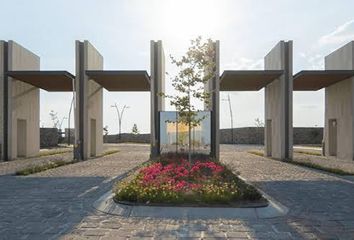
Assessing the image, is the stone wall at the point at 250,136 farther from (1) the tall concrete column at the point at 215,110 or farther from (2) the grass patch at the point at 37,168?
(2) the grass patch at the point at 37,168

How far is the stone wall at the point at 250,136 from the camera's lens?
180 feet

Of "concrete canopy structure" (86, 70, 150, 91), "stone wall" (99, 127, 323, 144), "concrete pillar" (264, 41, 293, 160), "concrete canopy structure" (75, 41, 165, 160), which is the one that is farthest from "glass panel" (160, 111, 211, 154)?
"stone wall" (99, 127, 323, 144)

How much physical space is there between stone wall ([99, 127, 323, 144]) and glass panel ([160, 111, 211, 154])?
33508 mm

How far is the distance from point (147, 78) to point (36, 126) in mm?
9000

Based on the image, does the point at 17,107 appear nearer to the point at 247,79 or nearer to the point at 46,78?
the point at 46,78

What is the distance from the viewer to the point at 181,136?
23.9 m

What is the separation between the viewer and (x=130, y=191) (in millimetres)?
9875

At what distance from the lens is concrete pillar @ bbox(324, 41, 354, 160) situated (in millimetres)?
24734

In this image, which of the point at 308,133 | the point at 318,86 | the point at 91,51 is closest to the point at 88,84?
the point at 91,51

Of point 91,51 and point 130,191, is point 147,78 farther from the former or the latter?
point 130,191

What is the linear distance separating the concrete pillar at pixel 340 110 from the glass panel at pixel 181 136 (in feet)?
26.7

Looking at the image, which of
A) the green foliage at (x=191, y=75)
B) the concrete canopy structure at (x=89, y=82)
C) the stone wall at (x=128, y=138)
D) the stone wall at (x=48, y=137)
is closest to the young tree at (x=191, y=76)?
the green foliage at (x=191, y=75)

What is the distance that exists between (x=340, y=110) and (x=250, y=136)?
Result: 31978 mm

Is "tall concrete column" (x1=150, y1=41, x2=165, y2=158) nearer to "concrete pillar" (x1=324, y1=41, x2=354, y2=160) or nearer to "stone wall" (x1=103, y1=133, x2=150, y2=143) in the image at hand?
"concrete pillar" (x1=324, y1=41, x2=354, y2=160)
